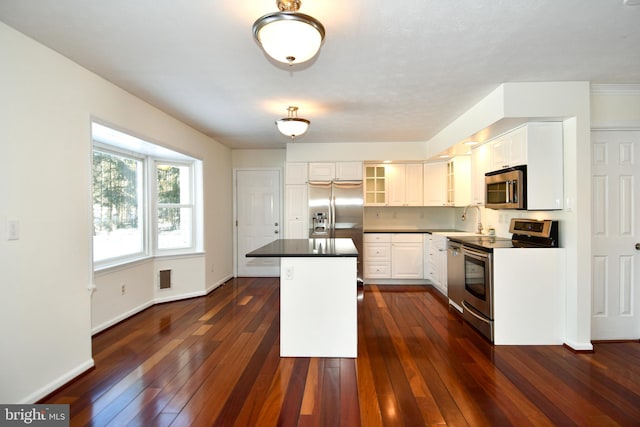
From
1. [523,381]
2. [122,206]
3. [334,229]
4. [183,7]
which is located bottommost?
[523,381]

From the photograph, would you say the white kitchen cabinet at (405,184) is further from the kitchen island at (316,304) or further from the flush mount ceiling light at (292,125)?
the kitchen island at (316,304)

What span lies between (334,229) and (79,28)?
13.3 ft

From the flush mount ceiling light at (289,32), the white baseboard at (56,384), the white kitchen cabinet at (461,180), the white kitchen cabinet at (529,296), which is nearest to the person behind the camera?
the flush mount ceiling light at (289,32)

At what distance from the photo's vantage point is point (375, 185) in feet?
18.7

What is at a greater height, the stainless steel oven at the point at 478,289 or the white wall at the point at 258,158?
the white wall at the point at 258,158

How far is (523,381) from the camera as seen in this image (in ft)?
7.89

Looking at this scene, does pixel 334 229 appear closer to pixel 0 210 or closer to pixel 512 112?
pixel 512 112

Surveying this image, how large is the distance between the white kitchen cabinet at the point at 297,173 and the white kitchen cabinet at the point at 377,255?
1457 mm

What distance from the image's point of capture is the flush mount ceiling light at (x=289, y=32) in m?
1.52

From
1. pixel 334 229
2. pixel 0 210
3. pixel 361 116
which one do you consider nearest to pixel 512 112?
pixel 361 116

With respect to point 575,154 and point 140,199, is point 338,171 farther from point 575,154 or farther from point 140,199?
point 575,154

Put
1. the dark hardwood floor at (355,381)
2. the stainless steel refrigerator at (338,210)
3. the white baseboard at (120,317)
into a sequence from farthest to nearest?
the stainless steel refrigerator at (338,210)
the white baseboard at (120,317)
the dark hardwood floor at (355,381)

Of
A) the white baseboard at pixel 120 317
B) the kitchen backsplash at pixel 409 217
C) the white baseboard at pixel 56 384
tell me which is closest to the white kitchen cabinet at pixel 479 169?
the kitchen backsplash at pixel 409 217

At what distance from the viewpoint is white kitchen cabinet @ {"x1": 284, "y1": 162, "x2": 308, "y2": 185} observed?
18.1ft
